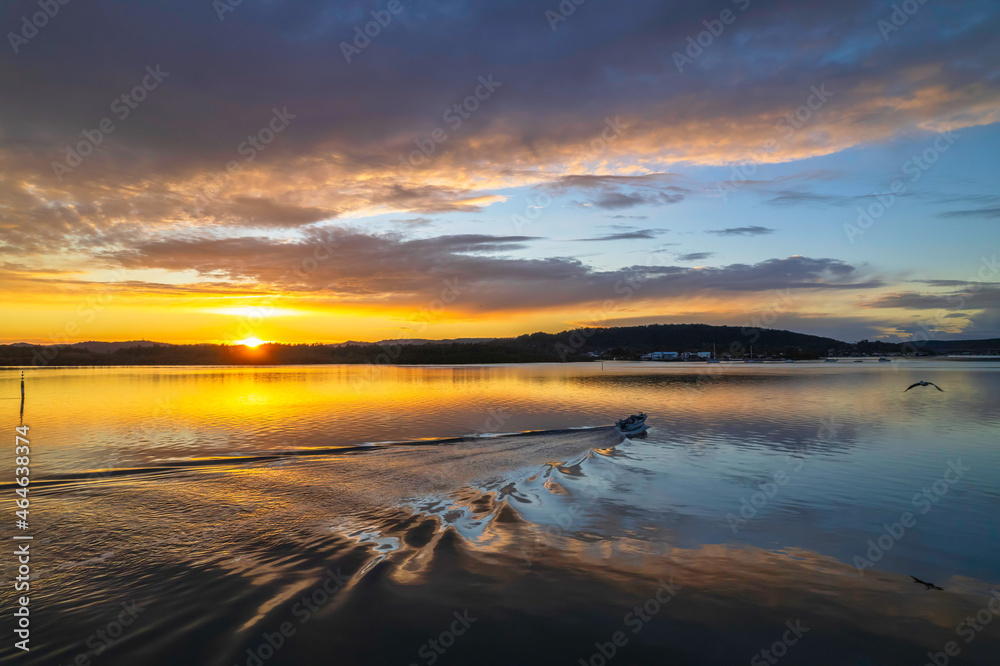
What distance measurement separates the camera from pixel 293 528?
1222 cm

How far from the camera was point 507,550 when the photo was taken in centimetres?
1110

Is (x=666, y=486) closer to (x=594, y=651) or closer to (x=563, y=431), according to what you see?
(x=594, y=651)

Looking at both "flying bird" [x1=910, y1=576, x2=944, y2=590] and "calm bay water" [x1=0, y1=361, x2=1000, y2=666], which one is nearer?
"calm bay water" [x1=0, y1=361, x2=1000, y2=666]

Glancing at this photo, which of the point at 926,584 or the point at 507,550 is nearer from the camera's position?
the point at 926,584

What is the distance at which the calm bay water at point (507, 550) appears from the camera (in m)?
7.53

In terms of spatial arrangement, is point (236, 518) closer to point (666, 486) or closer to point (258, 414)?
point (666, 486)

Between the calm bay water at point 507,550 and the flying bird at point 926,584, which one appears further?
A: the flying bird at point 926,584

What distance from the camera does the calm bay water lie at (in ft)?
24.7

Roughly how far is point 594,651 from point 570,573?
8.31ft

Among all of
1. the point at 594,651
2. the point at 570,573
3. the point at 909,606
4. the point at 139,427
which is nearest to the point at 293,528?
the point at 570,573

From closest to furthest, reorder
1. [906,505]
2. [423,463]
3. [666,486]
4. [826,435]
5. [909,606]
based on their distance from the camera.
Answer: [909,606]
[906,505]
[666,486]
[423,463]
[826,435]

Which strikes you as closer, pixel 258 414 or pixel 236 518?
pixel 236 518

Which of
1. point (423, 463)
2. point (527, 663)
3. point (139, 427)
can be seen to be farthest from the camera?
point (139, 427)

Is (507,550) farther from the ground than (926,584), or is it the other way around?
(507,550)
